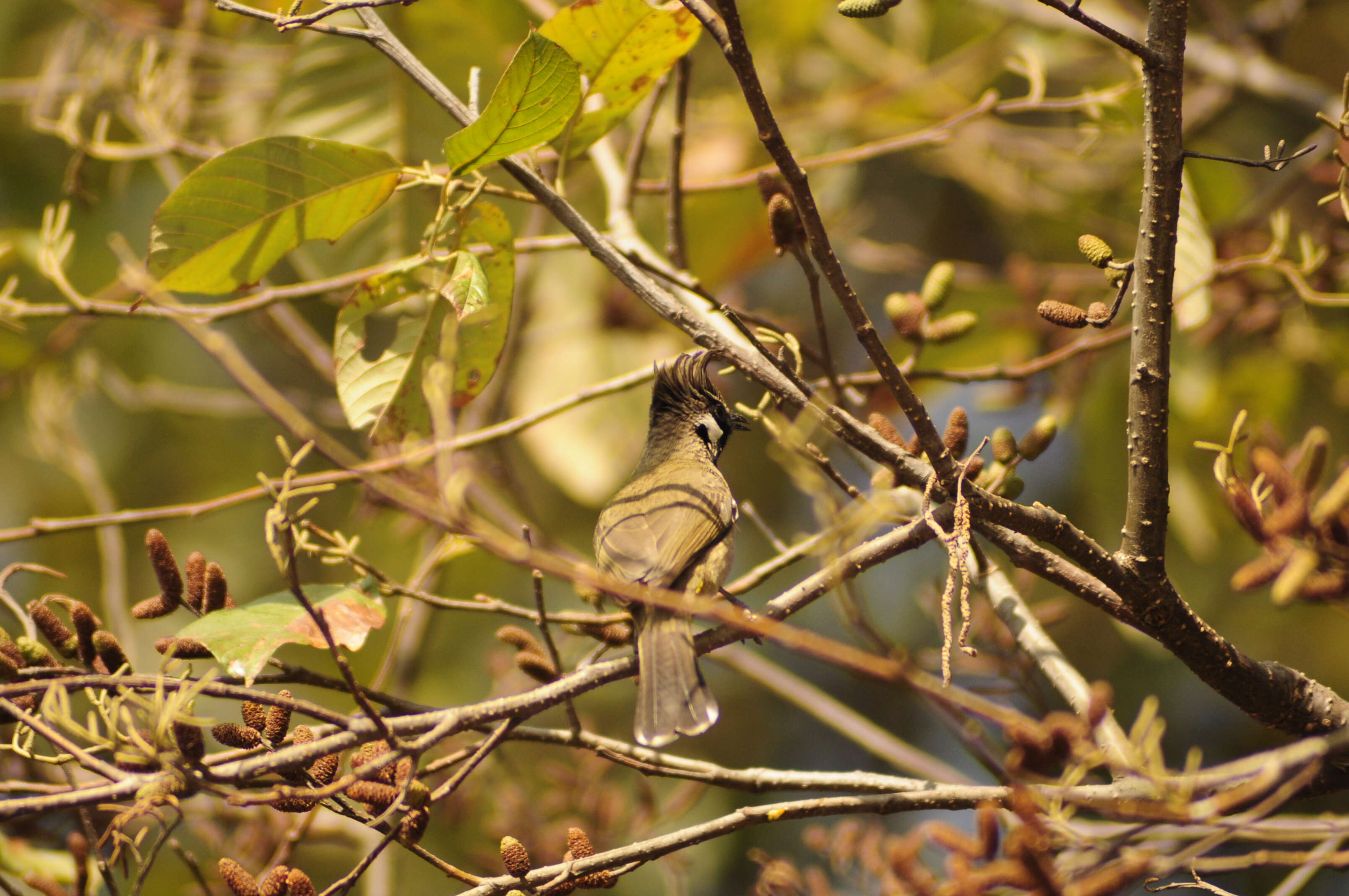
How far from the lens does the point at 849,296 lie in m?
1.36

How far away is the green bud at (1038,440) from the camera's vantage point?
1.63 meters

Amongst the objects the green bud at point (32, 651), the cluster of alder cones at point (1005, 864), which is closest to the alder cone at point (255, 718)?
the green bud at point (32, 651)

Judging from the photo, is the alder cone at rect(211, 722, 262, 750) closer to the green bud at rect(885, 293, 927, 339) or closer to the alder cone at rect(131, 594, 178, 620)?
the alder cone at rect(131, 594, 178, 620)

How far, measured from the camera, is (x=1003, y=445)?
1620 mm

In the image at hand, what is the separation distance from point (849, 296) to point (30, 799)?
1151 mm

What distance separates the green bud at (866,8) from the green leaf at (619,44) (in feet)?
1.57

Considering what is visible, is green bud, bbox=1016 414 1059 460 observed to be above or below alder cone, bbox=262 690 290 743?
above

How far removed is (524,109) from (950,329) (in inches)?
34.5

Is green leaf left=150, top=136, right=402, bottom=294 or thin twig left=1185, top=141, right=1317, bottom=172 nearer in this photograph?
thin twig left=1185, top=141, right=1317, bottom=172

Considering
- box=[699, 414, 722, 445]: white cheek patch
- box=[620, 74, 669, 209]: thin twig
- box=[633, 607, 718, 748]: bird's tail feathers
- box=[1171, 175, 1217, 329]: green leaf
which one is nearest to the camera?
box=[633, 607, 718, 748]: bird's tail feathers

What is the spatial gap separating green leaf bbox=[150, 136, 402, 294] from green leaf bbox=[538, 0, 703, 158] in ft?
1.27

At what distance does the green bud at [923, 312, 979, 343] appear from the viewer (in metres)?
1.85

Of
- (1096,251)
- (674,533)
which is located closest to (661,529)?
(674,533)

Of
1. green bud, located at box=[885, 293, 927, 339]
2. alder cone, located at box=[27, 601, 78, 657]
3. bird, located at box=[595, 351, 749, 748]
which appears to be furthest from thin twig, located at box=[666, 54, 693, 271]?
alder cone, located at box=[27, 601, 78, 657]
